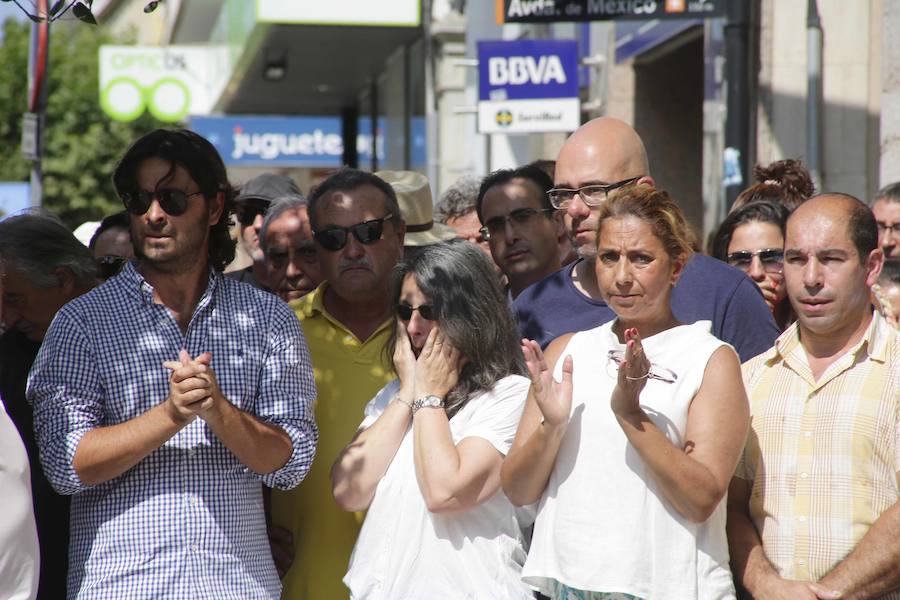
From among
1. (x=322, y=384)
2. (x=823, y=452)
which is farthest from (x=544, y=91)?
(x=823, y=452)

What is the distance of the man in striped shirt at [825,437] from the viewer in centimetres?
373

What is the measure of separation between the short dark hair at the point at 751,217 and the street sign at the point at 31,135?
9996 mm

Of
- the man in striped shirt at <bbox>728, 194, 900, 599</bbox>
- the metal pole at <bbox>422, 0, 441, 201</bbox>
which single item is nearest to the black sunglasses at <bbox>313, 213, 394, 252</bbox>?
the man in striped shirt at <bbox>728, 194, 900, 599</bbox>

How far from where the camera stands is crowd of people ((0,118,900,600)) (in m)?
3.64

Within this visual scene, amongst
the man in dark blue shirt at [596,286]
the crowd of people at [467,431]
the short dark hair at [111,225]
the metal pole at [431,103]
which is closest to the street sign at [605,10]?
the short dark hair at [111,225]

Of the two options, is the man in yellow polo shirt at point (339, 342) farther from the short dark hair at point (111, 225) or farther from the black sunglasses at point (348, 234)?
the short dark hair at point (111, 225)

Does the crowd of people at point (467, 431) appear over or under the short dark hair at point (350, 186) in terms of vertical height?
under

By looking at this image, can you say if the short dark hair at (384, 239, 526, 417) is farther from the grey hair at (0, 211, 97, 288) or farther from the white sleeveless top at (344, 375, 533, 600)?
the grey hair at (0, 211, 97, 288)

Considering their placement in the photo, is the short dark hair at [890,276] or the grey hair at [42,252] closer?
the grey hair at [42,252]

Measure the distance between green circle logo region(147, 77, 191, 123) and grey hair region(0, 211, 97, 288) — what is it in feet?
55.1

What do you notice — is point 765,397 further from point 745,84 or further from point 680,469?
point 745,84

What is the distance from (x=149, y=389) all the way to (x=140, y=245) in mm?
472

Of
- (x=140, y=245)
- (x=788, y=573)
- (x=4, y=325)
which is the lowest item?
(x=788, y=573)

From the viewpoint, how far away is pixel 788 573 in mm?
3832
